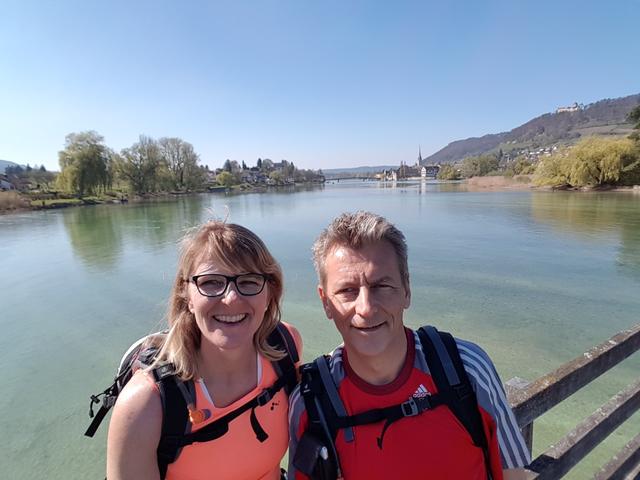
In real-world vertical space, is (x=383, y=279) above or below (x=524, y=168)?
below

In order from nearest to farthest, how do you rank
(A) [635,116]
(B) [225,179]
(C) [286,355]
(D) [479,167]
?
(C) [286,355], (A) [635,116], (B) [225,179], (D) [479,167]

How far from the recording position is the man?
4.22ft

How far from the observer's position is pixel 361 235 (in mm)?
1493

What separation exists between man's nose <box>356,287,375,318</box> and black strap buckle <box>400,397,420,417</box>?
0.35 m

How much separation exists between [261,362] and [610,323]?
27.0 feet

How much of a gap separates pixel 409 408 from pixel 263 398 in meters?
0.68

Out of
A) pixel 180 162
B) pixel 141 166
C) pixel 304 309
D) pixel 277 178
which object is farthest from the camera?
pixel 277 178

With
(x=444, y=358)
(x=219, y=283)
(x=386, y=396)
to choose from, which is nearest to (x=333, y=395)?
(x=386, y=396)

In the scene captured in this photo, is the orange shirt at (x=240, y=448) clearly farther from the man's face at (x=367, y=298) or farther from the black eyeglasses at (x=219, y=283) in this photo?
the man's face at (x=367, y=298)

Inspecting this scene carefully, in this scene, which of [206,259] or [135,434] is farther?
[206,259]

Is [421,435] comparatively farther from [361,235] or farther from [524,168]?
[524,168]

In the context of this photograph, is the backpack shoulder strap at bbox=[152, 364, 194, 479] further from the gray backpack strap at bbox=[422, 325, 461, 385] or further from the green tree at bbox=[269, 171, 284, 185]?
the green tree at bbox=[269, 171, 284, 185]

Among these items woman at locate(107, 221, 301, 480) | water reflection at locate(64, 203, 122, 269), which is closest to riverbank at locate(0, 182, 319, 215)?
water reflection at locate(64, 203, 122, 269)

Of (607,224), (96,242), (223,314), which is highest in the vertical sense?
(223,314)
